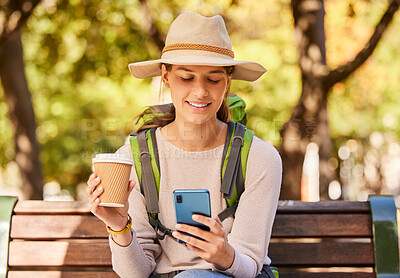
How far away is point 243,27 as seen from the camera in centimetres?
1298

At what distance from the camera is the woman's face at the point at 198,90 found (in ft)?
9.66

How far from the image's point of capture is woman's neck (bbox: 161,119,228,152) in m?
3.15

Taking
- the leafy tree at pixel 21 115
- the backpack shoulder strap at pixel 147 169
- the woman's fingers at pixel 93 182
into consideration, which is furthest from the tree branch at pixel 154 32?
the woman's fingers at pixel 93 182

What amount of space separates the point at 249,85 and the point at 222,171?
11142 millimetres

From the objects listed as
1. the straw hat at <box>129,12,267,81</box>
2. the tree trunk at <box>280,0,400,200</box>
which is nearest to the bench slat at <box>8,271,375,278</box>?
the straw hat at <box>129,12,267,81</box>

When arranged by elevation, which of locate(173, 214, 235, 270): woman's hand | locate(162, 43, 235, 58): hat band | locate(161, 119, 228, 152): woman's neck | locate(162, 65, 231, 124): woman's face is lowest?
locate(173, 214, 235, 270): woman's hand

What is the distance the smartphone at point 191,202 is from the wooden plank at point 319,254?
136cm

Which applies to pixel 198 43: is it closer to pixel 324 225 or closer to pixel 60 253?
pixel 324 225

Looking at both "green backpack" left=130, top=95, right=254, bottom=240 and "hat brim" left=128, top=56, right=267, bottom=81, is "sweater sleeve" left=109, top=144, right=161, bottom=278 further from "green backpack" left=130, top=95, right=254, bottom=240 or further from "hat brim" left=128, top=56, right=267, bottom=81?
"hat brim" left=128, top=56, right=267, bottom=81

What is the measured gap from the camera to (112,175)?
7.84 feet

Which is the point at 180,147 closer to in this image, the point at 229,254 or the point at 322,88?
the point at 229,254

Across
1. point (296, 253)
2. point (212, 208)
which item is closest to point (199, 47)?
point (212, 208)

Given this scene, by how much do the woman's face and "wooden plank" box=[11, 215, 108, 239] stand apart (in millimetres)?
1120

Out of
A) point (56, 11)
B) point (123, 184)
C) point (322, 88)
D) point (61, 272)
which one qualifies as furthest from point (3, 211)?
point (56, 11)
